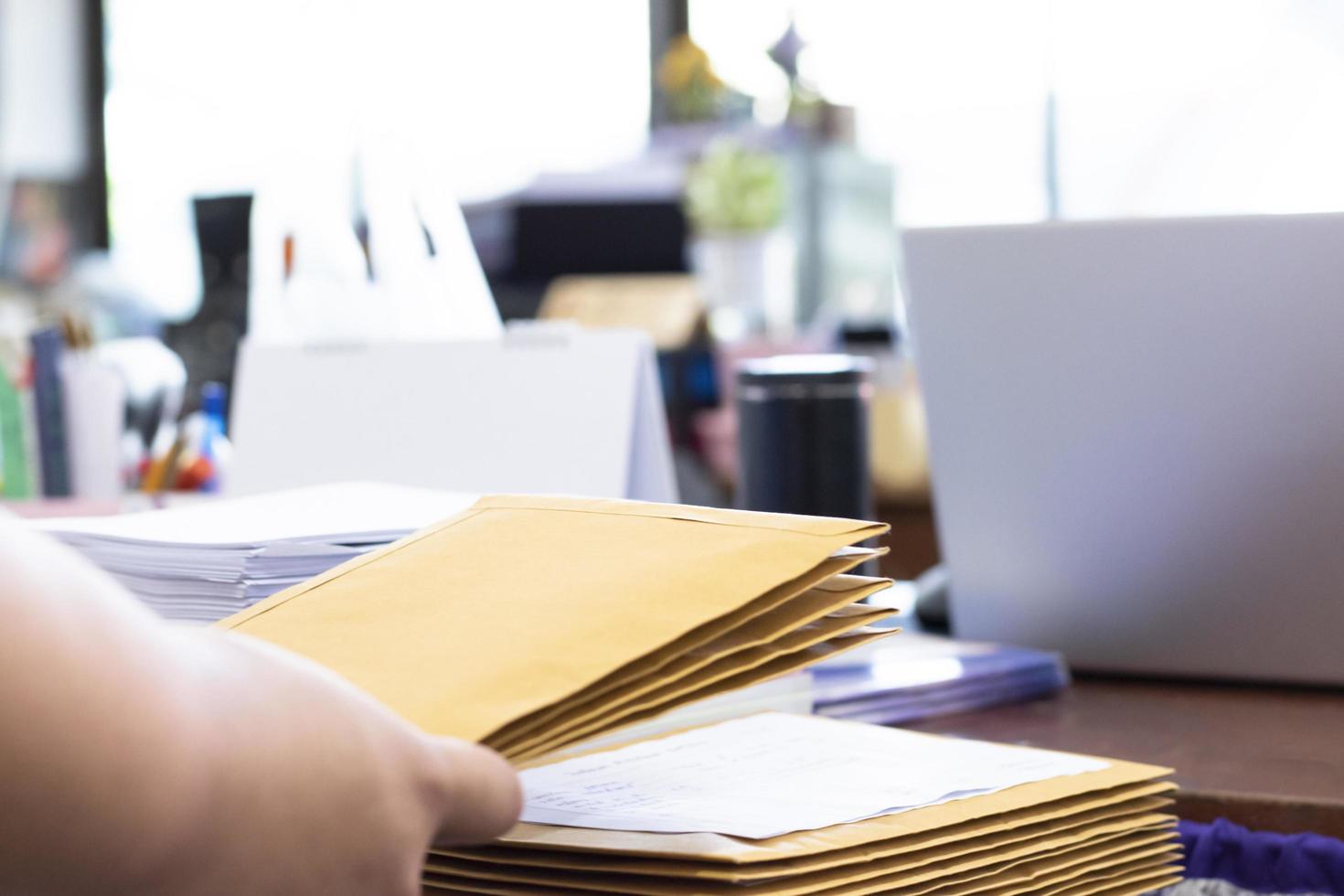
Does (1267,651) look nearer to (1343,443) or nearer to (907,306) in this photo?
(1343,443)

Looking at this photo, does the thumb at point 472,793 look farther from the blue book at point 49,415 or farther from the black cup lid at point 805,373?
the blue book at point 49,415

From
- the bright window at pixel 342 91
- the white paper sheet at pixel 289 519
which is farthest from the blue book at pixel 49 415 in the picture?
the bright window at pixel 342 91

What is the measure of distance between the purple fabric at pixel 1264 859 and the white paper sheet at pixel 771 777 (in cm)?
8

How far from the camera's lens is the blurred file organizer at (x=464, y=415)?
106 centimetres

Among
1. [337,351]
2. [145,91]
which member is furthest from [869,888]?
[145,91]

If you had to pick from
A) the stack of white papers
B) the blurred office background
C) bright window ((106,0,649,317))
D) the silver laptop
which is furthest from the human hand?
bright window ((106,0,649,317))

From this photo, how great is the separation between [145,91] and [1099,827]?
7.38m

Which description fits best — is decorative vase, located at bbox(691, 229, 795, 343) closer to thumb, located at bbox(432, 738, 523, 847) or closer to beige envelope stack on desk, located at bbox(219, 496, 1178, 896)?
beige envelope stack on desk, located at bbox(219, 496, 1178, 896)

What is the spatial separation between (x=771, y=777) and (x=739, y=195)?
11.1 feet

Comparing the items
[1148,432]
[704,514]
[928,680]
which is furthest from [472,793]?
[1148,432]

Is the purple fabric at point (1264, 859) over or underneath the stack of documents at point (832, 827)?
underneath

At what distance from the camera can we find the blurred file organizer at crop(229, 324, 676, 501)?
1062mm

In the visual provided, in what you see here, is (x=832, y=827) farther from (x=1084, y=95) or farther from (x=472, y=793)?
(x=1084, y=95)

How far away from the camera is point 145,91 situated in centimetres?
721
